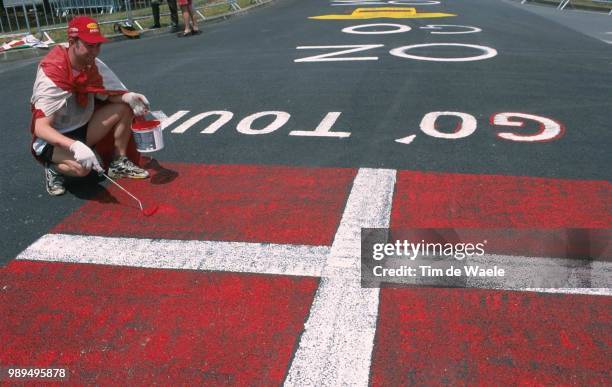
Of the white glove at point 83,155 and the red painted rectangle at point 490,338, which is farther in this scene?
the white glove at point 83,155

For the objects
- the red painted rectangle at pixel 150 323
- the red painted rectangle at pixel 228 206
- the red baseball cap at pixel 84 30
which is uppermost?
the red baseball cap at pixel 84 30

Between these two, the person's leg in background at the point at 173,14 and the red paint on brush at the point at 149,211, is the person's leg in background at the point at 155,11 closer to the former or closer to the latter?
the person's leg in background at the point at 173,14

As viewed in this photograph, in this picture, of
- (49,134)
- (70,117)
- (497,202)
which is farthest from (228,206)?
(497,202)

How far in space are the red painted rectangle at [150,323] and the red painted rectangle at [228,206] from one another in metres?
0.52

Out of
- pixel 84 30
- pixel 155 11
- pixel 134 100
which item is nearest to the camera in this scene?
pixel 84 30

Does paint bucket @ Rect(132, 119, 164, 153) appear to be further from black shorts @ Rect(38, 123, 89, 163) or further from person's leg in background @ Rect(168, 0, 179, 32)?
person's leg in background @ Rect(168, 0, 179, 32)

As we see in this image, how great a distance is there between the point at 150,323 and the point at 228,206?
1.42 metres

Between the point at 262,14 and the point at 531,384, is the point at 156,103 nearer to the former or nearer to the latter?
the point at 531,384

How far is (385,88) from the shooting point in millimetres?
7238

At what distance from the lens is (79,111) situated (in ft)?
14.2

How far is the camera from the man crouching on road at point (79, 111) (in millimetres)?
3844

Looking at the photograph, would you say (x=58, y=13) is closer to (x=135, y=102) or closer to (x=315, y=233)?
(x=135, y=102)

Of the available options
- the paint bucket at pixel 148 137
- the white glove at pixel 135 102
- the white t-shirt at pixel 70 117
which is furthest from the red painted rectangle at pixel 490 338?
the white t-shirt at pixel 70 117

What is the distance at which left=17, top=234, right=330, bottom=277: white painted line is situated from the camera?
10.8 feet
